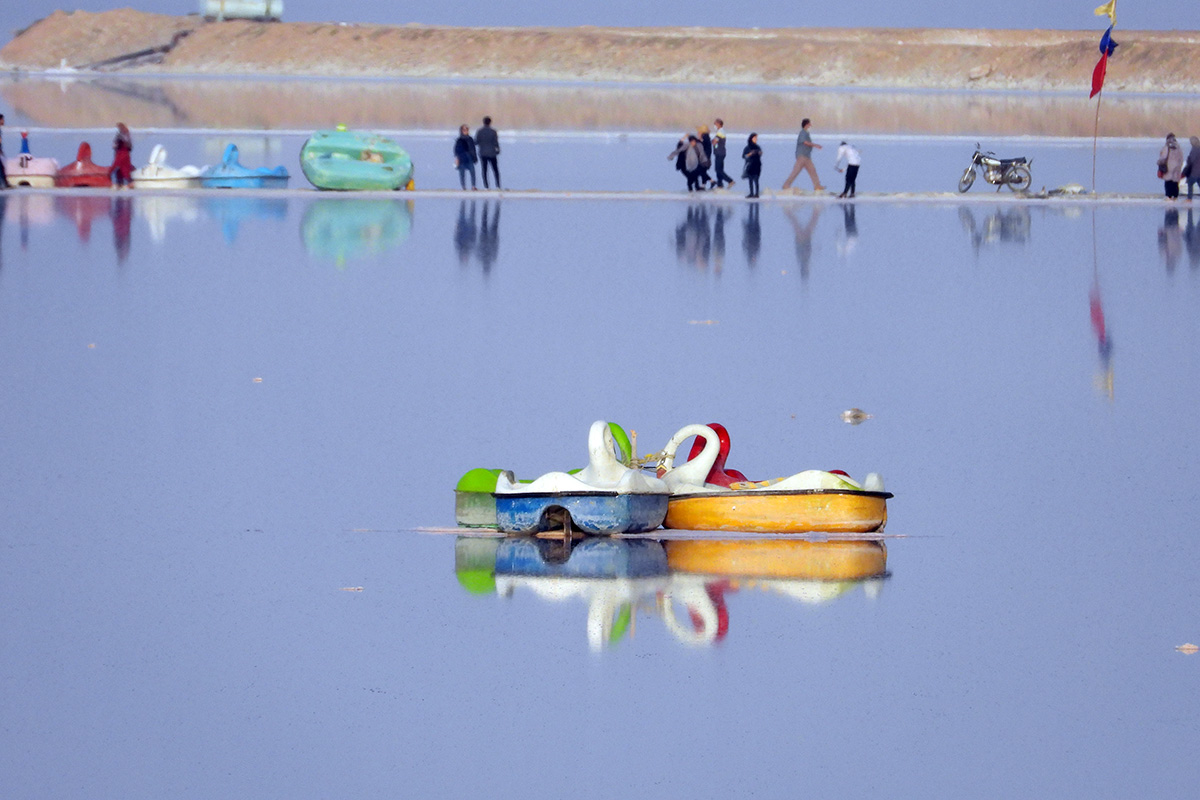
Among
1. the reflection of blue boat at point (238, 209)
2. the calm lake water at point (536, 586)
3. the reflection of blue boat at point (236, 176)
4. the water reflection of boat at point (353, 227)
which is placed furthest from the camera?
the reflection of blue boat at point (236, 176)

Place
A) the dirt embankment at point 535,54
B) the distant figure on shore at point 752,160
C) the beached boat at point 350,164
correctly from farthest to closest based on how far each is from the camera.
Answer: the dirt embankment at point 535,54 → the beached boat at point 350,164 → the distant figure on shore at point 752,160

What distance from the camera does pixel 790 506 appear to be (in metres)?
9.53

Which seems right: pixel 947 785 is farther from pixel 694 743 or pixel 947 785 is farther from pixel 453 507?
pixel 453 507

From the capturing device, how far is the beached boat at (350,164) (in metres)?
30.3

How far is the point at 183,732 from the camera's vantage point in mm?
6695

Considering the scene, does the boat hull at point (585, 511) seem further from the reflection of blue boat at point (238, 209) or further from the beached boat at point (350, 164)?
A: the beached boat at point (350, 164)

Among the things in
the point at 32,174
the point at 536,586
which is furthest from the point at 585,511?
the point at 32,174

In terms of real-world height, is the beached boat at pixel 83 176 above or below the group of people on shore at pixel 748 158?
below

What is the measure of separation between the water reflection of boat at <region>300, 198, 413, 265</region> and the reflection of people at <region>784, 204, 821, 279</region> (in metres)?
5.28

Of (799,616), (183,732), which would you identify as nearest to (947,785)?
(799,616)

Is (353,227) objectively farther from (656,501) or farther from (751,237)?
(656,501)

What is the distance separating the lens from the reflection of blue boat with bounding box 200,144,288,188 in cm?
3102

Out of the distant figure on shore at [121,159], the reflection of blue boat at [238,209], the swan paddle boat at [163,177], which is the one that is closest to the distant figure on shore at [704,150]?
the reflection of blue boat at [238,209]

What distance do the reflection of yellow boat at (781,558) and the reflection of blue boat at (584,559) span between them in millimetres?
122
